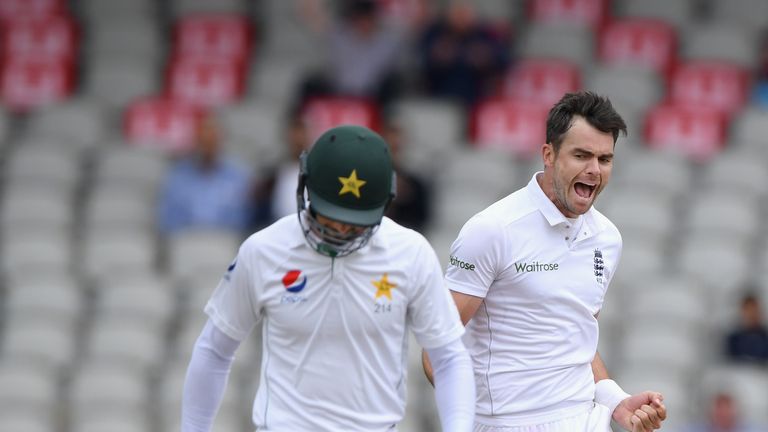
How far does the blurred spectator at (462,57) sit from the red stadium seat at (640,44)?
963 mm

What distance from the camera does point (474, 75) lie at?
41.7 ft

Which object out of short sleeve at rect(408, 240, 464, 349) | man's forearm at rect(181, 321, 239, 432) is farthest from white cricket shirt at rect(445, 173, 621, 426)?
man's forearm at rect(181, 321, 239, 432)

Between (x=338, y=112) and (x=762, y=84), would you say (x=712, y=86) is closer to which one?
(x=762, y=84)

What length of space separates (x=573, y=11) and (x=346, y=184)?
906 cm

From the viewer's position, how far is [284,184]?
10461 mm

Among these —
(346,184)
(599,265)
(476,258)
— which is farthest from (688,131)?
(346,184)

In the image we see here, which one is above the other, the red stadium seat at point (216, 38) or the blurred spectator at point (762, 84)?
the blurred spectator at point (762, 84)

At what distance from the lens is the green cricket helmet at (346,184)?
4.84 metres

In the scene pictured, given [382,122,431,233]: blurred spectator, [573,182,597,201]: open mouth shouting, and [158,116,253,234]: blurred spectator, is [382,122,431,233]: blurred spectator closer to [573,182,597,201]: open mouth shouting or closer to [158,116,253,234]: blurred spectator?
[158,116,253,234]: blurred spectator

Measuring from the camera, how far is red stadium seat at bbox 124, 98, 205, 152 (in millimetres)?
12766

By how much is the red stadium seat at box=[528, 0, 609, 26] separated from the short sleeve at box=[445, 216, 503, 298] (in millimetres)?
8280

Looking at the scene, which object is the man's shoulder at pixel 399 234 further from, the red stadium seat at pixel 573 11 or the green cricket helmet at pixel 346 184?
the red stadium seat at pixel 573 11

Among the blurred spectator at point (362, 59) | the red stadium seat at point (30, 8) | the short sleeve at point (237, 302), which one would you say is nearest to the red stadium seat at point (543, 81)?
the blurred spectator at point (362, 59)

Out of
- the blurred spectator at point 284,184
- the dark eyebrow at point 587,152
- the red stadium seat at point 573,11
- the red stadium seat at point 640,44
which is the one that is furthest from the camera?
the red stadium seat at point 573,11
